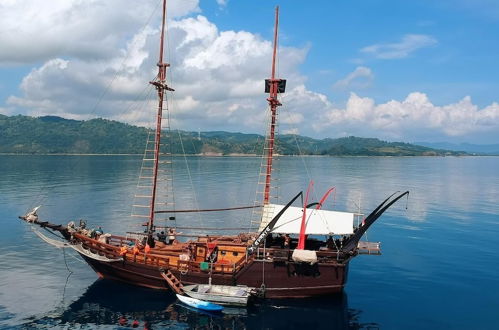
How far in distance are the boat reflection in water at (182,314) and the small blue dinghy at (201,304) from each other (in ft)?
1.32

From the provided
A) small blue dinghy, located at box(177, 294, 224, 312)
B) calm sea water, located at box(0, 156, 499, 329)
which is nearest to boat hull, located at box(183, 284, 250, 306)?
small blue dinghy, located at box(177, 294, 224, 312)

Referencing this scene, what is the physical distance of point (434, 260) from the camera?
4425cm

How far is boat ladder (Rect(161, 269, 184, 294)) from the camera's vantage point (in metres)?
31.0

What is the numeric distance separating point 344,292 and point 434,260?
15976 mm

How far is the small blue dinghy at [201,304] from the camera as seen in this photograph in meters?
29.2

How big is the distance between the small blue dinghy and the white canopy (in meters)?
7.34

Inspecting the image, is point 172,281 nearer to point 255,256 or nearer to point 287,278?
point 255,256

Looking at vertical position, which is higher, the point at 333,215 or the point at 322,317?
the point at 333,215

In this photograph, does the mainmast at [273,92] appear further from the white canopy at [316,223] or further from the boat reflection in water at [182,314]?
the boat reflection in water at [182,314]

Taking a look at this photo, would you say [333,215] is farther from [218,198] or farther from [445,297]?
[218,198]

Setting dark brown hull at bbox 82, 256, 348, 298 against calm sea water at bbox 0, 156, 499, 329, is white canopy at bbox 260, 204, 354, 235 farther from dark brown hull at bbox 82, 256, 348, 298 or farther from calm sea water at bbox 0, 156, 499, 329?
calm sea water at bbox 0, 156, 499, 329

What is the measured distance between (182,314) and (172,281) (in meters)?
3.30

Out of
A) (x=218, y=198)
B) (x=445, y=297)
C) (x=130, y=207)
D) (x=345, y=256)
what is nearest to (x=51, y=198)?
(x=130, y=207)

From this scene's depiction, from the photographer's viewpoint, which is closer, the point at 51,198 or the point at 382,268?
the point at 382,268
